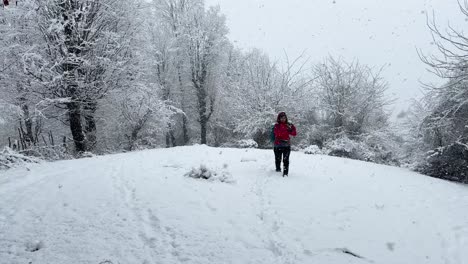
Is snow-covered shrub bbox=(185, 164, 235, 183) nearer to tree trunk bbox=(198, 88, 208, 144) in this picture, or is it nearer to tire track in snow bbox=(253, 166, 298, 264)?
tire track in snow bbox=(253, 166, 298, 264)

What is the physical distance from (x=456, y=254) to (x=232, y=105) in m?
23.6

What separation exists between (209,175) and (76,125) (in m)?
9.32

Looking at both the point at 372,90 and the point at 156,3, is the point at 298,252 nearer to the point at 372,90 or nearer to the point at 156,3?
the point at 372,90

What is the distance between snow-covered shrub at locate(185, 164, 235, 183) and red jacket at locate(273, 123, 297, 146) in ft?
6.18

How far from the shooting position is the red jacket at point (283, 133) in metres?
9.24

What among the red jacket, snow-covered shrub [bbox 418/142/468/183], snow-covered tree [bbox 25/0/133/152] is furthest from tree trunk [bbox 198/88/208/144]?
the red jacket

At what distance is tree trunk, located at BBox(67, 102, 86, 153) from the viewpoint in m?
14.5

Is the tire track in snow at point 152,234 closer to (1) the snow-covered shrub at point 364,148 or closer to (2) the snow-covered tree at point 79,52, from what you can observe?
(2) the snow-covered tree at point 79,52

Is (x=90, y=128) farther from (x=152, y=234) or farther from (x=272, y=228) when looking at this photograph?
(x=272, y=228)

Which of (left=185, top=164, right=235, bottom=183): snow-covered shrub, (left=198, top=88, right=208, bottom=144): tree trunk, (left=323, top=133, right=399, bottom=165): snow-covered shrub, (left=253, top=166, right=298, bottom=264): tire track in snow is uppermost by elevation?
(left=198, top=88, right=208, bottom=144): tree trunk

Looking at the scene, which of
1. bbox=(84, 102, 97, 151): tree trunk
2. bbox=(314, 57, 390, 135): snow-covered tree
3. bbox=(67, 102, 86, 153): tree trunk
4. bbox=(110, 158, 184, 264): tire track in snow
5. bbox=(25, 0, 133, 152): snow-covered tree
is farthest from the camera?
bbox=(314, 57, 390, 135): snow-covered tree

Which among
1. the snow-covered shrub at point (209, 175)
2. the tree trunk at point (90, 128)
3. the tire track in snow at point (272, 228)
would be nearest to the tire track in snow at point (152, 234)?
the tire track in snow at point (272, 228)

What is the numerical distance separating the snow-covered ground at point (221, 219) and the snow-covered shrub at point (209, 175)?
0.55ft

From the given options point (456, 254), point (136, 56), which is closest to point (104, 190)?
point (456, 254)
